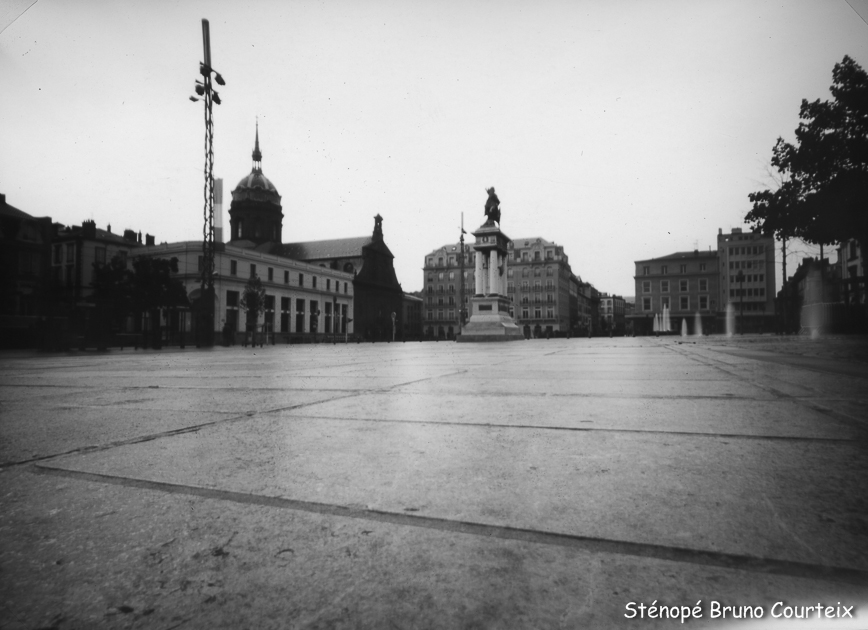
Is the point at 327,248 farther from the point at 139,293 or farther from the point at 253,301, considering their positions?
the point at 139,293

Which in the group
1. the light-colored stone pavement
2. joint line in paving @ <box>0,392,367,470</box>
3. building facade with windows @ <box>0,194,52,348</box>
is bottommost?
joint line in paving @ <box>0,392,367,470</box>

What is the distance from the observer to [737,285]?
250ft

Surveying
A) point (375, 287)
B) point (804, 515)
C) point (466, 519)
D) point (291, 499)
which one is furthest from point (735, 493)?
point (375, 287)

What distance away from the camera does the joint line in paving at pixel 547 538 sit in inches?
28.4

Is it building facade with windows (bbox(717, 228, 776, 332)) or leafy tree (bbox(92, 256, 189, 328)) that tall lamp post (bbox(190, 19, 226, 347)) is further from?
building facade with windows (bbox(717, 228, 776, 332))

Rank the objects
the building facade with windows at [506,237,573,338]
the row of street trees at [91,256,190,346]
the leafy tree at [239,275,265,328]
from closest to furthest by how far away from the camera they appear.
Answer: the row of street trees at [91,256,190,346] → the leafy tree at [239,275,265,328] → the building facade with windows at [506,237,573,338]

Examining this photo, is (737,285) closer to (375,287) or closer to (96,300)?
(375,287)

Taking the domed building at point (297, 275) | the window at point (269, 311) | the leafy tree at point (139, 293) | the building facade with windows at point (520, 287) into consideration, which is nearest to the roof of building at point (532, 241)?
the building facade with windows at point (520, 287)

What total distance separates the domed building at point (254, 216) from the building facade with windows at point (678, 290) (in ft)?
196

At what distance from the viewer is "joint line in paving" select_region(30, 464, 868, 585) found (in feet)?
2.36

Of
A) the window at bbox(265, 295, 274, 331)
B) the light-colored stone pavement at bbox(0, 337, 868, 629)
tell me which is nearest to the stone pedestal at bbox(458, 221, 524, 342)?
the light-colored stone pavement at bbox(0, 337, 868, 629)

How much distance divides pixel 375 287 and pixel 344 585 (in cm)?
7816

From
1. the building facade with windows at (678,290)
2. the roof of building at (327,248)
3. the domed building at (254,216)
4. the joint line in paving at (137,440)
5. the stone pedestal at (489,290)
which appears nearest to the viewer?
the joint line in paving at (137,440)

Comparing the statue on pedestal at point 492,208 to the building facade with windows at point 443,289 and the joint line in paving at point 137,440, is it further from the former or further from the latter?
the building facade with windows at point 443,289
